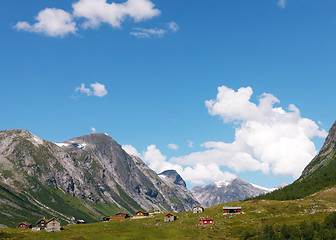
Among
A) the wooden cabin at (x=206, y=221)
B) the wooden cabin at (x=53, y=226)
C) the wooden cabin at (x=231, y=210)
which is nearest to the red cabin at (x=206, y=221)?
the wooden cabin at (x=206, y=221)

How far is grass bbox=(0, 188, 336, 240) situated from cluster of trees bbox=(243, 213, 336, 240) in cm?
638

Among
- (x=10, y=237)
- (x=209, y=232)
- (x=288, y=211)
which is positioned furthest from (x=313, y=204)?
(x=10, y=237)

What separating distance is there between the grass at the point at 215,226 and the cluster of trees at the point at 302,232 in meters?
6.38

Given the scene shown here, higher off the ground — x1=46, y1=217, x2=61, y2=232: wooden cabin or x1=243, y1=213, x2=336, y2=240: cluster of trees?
x1=46, y1=217, x2=61, y2=232: wooden cabin

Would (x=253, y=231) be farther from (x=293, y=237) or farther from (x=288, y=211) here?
(x=288, y=211)

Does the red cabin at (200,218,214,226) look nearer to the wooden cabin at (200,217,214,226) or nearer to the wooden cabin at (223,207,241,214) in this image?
the wooden cabin at (200,217,214,226)

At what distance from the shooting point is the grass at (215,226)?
132 m

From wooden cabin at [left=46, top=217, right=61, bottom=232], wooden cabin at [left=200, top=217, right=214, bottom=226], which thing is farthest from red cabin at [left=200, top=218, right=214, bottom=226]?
A: wooden cabin at [left=46, top=217, right=61, bottom=232]

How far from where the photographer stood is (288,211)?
171 meters

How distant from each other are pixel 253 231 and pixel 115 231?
188 ft

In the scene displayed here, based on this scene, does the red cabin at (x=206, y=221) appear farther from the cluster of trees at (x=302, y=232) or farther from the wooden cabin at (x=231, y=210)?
the wooden cabin at (x=231, y=210)

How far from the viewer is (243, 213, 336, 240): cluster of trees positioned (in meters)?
120

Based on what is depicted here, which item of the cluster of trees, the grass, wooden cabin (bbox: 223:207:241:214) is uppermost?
wooden cabin (bbox: 223:207:241:214)

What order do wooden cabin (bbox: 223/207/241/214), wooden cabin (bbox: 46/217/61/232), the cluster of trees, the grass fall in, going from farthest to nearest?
1. wooden cabin (bbox: 223/207/241/214)
2. wooden cabin (bbox: 46/217/61/232)
3. the grass
4. the cluster of trees
